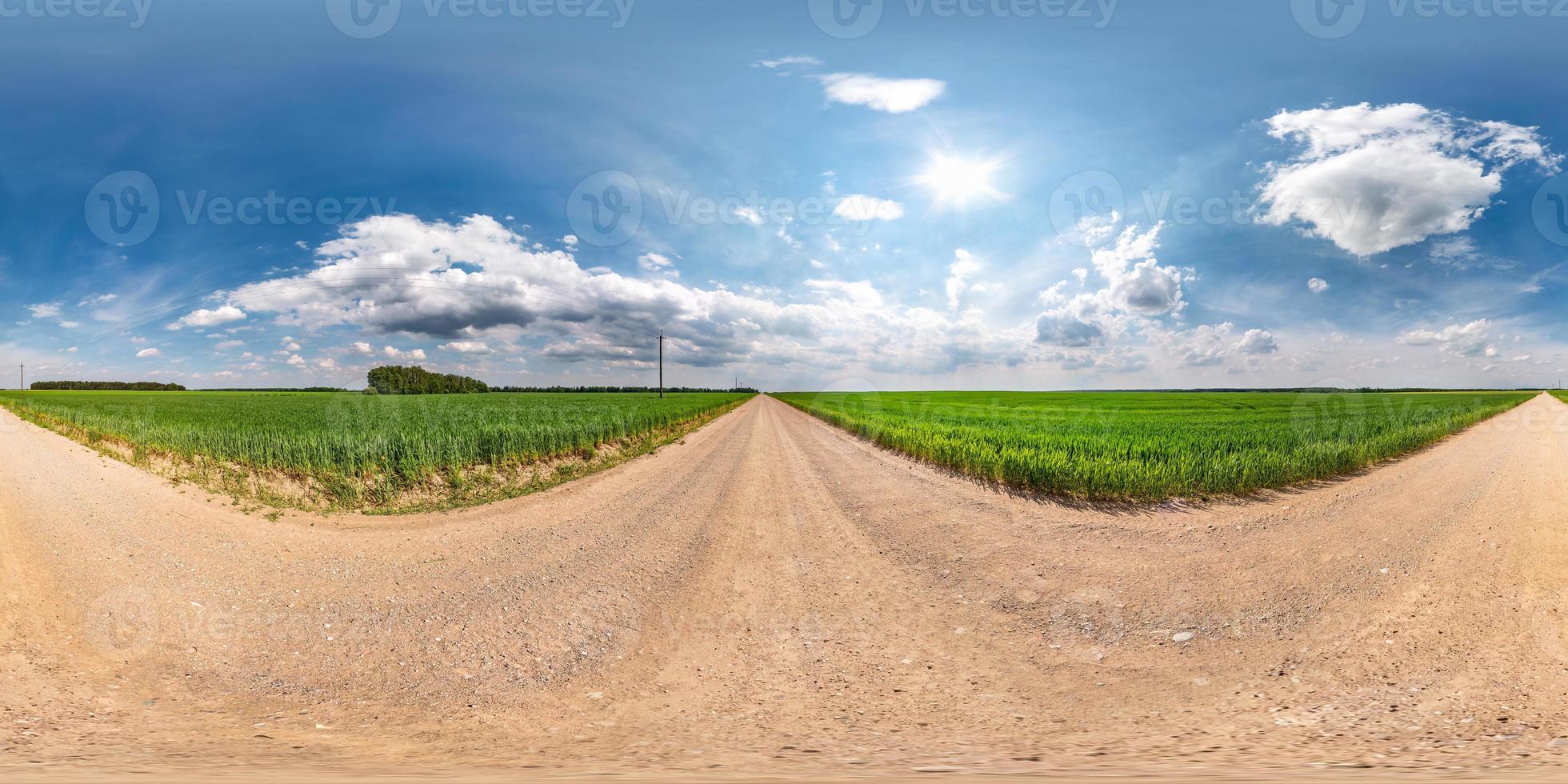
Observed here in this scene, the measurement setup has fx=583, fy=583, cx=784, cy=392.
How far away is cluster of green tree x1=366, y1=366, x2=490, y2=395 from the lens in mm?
89812

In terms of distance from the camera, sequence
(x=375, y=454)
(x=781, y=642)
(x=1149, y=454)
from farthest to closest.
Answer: (x=1149, y=454), (x=375, y=454), (x=781, y=642)

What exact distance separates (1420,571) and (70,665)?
42.7ft

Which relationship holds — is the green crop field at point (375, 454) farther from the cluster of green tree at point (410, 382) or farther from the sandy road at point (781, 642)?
the cluster of green tree at point (410, 382)

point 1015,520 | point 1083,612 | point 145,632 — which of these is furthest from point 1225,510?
point 145,632

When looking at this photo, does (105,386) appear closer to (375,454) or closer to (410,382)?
(410,382)

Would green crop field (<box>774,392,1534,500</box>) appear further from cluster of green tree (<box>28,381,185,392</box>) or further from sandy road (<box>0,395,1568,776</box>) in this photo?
cluster of green tree (<box>28,381,185,392</box>)

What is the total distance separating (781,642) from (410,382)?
108m

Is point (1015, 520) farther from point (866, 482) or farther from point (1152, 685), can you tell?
point (1152, 685)

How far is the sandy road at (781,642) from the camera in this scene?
358 cm

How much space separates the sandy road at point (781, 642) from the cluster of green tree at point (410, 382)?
302 ft

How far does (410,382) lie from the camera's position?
309 ft

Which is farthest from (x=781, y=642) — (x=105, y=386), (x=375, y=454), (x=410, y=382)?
(x=105, y=386)

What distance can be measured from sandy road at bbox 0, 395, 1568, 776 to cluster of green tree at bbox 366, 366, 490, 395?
302 feet

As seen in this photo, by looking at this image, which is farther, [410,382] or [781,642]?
[410,382]
